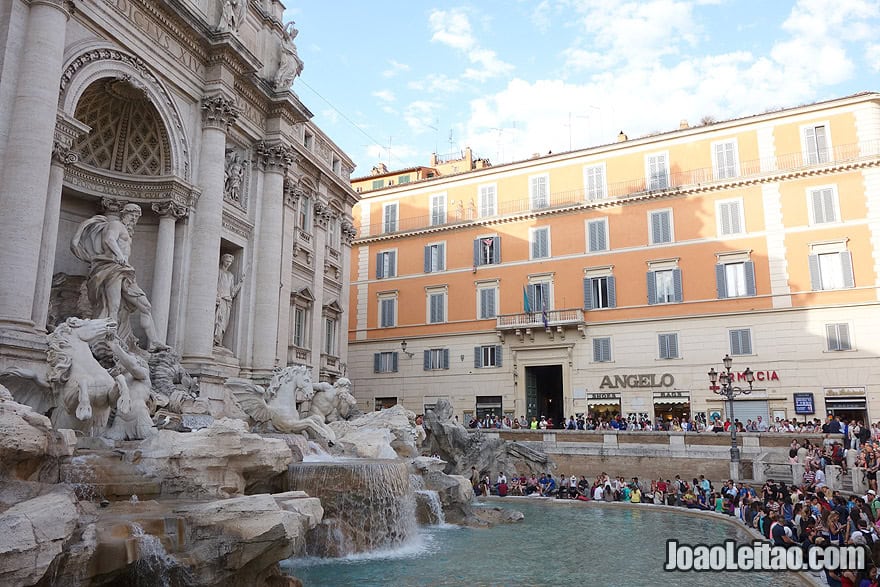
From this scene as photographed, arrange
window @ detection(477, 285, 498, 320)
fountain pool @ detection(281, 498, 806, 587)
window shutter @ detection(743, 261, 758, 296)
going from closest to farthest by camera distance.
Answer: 1. fountain pool @ detection(281, 498, 806, 587)
2. window shutter @ detection(743, 261, 758, 296)
3. window @ detection(477, 285, 498, 320)

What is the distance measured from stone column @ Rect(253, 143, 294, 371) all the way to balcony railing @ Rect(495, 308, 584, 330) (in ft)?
39.7

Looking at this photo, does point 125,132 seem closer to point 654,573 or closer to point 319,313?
point 319,313

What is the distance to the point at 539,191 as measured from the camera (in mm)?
31125

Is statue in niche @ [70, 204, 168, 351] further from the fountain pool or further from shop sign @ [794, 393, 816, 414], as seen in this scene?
shop sign @ [794, 393, 816, 414]

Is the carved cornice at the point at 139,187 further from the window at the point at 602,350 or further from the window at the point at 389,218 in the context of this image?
the window at the point at 389,218

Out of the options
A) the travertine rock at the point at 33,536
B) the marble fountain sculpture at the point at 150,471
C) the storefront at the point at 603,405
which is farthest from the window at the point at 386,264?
the travertine rock at the point at 33,536

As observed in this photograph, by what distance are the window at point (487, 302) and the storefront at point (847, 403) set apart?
13.4m

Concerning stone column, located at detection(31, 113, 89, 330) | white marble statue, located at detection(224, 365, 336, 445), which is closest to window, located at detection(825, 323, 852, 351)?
white marble statue, located at detection(224, 365, 336, 445)

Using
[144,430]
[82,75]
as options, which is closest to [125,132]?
[82,75]

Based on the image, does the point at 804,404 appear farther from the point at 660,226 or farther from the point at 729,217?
the point at 660,226

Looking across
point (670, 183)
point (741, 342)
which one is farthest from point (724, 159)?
point (741, 342)

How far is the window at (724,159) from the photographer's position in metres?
26.9

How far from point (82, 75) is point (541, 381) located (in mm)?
23029

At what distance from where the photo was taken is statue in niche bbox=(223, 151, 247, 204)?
738 inches
